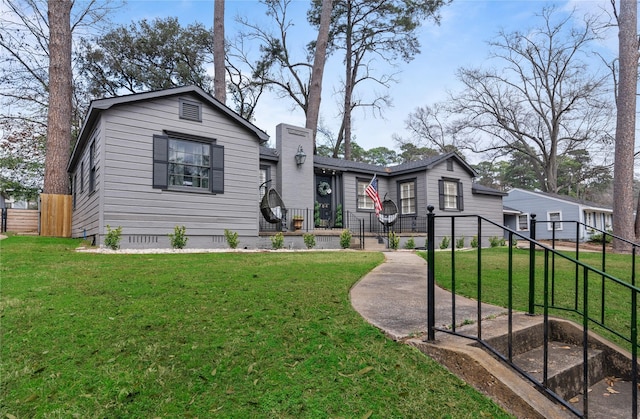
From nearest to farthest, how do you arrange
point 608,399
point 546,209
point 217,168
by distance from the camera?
point 608,399 < point 217,168 < point 546,209

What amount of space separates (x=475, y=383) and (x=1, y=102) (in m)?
22.8

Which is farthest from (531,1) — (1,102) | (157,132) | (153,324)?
(1,102)

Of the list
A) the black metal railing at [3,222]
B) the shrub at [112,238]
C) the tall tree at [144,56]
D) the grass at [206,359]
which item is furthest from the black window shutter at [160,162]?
the tall tree at [144,56]

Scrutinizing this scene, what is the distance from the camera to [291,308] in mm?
3078

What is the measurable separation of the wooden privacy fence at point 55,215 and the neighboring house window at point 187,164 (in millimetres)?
5768

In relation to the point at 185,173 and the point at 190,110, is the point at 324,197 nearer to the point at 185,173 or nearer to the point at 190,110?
the point at 185,173

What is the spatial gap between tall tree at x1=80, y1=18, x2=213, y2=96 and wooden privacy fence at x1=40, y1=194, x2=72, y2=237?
10.1m

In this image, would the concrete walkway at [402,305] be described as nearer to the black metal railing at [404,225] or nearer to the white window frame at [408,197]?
the black metal railing at [404,225]

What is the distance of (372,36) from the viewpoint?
2170 centimetres

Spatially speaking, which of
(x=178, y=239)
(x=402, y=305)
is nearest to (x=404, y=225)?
(x=178, y=239)

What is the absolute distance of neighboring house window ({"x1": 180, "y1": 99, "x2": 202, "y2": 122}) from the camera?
8.94 metres

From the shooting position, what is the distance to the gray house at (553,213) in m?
22.1

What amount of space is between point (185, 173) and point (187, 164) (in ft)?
0.78

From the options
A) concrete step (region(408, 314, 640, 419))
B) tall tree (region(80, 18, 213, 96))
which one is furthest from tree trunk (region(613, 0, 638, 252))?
tall tree (region(80, 18, 213, 96))
